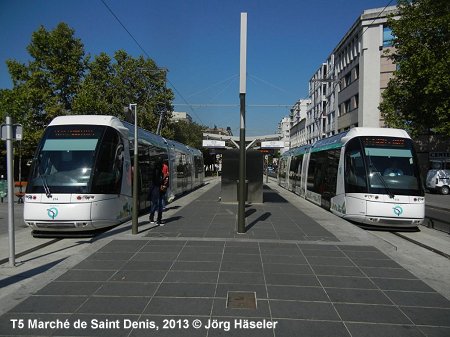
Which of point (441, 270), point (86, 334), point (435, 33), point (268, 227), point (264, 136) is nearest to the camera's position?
point (86, 334)

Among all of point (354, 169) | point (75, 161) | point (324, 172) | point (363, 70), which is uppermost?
point (363, 70)

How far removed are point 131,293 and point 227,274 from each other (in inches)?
58.1

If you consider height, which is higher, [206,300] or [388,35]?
[388,35]

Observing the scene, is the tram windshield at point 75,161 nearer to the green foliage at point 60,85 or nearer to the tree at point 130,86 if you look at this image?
the green foliage at point 60,85

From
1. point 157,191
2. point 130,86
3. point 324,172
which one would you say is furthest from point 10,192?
point 130,86

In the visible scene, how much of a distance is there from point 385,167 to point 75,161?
27.1 feet

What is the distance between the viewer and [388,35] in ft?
142

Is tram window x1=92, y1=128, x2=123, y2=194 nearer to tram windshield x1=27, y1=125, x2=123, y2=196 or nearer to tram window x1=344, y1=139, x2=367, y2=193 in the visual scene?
tram windshield x1=27, y1=125, x2=123, y2=196

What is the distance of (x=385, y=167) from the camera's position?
12.1 m

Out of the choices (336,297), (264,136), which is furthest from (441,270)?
(264,136)

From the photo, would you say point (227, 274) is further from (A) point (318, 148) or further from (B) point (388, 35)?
(B) point (388, 35)

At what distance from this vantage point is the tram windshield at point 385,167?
38.8ft

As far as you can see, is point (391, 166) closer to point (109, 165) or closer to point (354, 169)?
point (354, 169)

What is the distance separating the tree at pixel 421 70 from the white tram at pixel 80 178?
76.8ft
